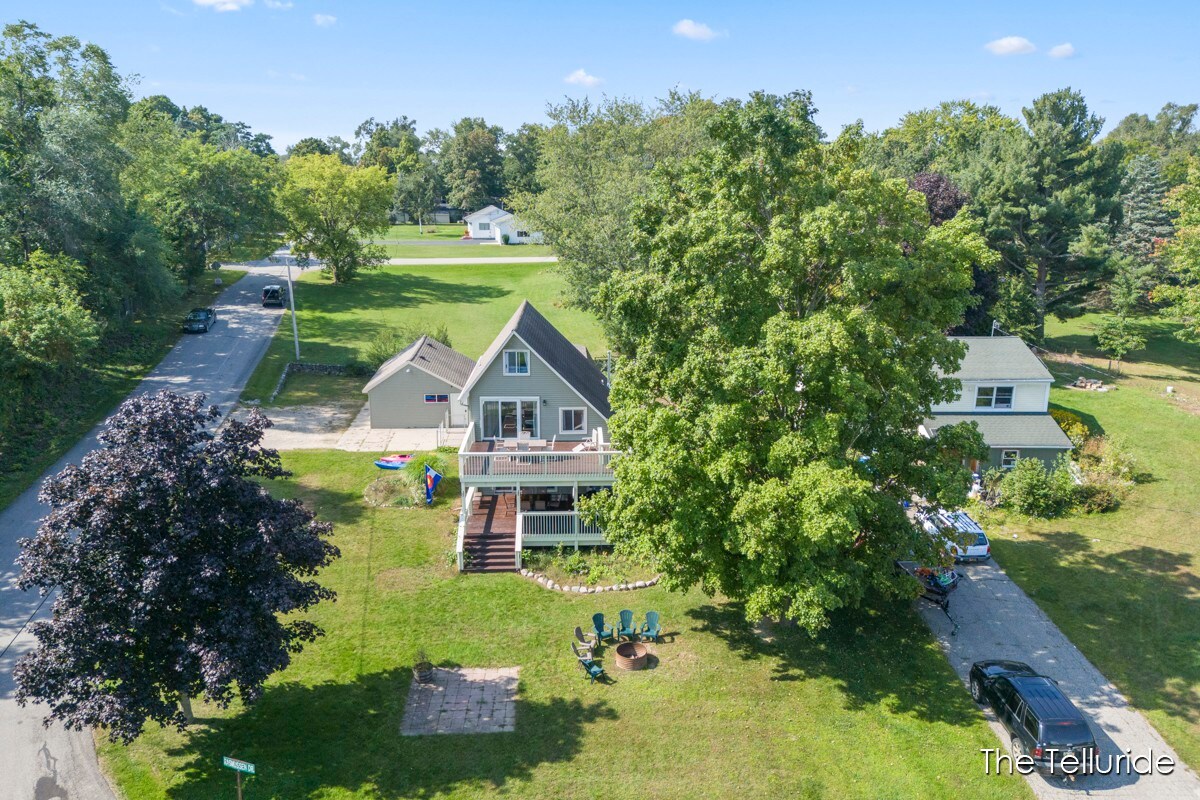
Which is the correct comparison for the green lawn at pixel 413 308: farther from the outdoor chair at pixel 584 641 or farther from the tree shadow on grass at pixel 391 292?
the outdoor chair at pixel 584 641

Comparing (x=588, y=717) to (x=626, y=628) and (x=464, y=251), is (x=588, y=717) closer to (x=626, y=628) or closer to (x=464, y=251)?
(x=626, y=628)

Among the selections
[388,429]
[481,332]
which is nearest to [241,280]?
[481,332]

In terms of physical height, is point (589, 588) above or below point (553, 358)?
below

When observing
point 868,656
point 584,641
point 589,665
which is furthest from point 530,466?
point 868,656

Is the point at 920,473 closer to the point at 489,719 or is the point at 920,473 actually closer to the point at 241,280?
the point at 489,719

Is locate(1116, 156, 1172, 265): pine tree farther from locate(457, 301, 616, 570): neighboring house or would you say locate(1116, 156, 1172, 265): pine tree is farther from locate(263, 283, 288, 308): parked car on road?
locate(263, 283, 288, 308): parked car on road

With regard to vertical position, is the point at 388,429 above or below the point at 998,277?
below

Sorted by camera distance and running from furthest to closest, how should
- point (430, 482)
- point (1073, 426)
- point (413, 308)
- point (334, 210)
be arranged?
1. point (334, 210)
2. point (413, 308)
3. point (1073, 426)
4. point (430, 482)
